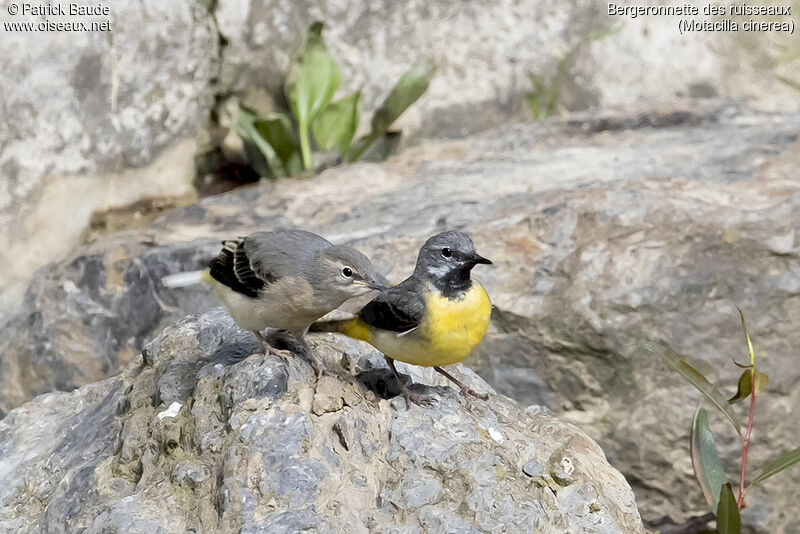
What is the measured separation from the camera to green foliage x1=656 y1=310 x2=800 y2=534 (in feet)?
14.5

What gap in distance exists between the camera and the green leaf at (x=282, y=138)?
8297 mm

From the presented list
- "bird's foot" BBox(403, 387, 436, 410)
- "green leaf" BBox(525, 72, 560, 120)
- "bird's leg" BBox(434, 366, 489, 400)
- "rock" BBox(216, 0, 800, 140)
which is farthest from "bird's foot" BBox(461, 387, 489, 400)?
"green leaf" BBox(525, 72, 560, 120)

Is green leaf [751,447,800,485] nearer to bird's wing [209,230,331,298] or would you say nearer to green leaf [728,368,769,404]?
green leaf [728,368,769,404]

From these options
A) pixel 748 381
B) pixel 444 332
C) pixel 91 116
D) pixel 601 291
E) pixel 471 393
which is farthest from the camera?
pixel 91 116

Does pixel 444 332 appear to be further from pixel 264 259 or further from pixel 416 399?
pixel 264 259

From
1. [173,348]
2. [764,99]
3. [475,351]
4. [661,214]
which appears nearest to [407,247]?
[475,351]

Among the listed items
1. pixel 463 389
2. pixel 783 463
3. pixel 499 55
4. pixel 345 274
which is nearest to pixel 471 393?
pixel 463 389

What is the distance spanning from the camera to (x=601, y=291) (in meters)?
5.81

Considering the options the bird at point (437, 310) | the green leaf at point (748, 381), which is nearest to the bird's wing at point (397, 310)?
the bird at point (437, 310)

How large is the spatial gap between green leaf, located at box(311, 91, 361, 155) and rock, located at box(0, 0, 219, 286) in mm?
1163

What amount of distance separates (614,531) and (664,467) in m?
2.34

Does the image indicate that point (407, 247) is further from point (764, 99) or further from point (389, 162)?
point (764, 99)

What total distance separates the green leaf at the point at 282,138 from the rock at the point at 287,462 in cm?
417

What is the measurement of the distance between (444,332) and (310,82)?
205 inches
